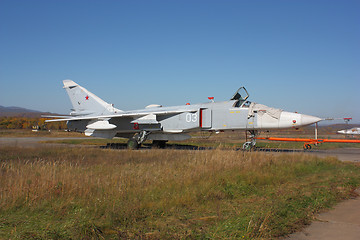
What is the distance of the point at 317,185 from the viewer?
664 centimetres

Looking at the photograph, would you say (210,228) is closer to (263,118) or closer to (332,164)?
(332,164)

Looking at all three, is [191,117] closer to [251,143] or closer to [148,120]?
[148,120]

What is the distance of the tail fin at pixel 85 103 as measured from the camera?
62.1 feet

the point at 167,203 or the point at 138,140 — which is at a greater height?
the point at 138,140

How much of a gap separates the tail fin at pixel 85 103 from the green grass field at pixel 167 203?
1190 centimetres

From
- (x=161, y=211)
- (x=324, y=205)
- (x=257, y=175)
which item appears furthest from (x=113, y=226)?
(x=257, y=175)

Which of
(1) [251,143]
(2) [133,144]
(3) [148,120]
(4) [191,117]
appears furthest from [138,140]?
(1) [251,143]

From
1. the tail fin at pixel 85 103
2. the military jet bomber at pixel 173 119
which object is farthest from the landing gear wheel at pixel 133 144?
the tail fin at pixel 85 103

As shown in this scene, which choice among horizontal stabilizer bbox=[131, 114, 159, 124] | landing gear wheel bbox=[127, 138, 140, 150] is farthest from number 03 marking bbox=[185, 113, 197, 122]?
landing gear wheel bbox=[127, 138, 140, 150]

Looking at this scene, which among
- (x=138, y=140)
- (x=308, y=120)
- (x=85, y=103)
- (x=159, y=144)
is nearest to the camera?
(x=308, y=120)

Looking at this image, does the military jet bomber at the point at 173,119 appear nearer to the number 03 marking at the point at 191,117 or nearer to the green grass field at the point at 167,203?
the number 03 marking at the point at 191,117

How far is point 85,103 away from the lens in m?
19.1

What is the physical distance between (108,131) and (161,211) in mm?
13766

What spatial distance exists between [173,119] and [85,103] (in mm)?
6838
